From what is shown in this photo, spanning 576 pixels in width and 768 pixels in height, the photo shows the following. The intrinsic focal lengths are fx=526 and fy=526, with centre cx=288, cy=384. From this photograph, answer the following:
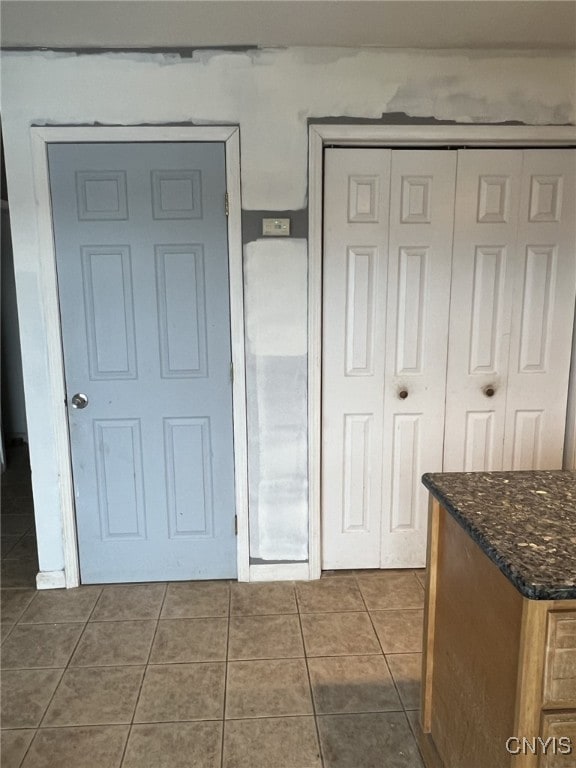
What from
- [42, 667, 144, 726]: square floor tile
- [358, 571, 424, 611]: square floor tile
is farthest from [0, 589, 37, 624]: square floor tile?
[358, 571, 424, 611]: square floor tile

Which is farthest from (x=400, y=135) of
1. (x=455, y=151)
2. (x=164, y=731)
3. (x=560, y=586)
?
(x=164, y=731)

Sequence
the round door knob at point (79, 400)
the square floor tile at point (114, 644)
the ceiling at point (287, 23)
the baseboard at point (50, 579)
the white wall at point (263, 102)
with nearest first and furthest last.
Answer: the ceiling at point (287, 23)
the square floor tile at point (114, 644)
the white wall at point (263, 102)
the round door knob at point (79, 400)
the baseboard at point (50, 579)

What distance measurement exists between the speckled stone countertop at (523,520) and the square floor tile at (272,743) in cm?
93

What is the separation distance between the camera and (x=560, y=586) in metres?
0.97

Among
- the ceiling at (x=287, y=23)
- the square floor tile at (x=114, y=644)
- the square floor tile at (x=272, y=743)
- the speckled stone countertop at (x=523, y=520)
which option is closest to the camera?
the speckled stone countertop at (x=523, y=520)

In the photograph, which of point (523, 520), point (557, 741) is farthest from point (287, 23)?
point (557, 741)

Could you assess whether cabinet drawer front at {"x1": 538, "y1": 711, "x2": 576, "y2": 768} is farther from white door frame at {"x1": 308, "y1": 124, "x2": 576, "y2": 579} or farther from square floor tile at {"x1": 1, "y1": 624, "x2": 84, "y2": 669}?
square floor tile at {"x1": 1, "y1": 624, "x2": 84, "y2": 669}

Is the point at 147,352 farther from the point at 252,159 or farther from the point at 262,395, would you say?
the point at 252,159

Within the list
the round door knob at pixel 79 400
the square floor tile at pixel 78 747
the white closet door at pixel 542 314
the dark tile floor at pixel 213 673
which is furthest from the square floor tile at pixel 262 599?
the white closet door at pixel 542 314

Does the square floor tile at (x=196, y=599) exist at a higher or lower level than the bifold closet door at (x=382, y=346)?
lower

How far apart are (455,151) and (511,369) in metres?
1.05

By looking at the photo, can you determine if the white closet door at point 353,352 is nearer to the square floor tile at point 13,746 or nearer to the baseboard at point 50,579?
the baseboard at point 50,579

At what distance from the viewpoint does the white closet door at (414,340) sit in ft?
7.84

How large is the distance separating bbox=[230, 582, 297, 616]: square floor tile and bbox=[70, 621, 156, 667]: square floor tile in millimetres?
389
